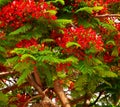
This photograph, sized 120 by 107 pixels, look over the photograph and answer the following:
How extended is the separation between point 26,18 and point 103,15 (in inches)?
65.0

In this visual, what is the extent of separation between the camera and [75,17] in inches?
319

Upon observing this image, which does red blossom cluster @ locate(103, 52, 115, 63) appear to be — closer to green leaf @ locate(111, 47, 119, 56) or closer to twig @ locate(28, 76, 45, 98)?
green leaf @ locate(111, 47, 119, 56)

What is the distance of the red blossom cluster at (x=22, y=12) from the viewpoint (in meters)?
7.23

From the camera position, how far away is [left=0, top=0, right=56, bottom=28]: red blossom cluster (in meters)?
7.23

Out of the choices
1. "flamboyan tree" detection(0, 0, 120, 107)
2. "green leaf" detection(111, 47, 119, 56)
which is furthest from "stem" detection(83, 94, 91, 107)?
"green leaf" detection(111, 47, 119, 56)

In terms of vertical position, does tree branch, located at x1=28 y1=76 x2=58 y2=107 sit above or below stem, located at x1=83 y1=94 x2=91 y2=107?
above

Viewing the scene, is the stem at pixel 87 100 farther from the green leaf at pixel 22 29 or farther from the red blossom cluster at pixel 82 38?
the green leaf at pixel 22 29

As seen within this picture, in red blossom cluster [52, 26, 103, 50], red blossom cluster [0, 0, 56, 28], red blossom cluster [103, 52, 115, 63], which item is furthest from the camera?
red blossom cluster [103, 52, 115, 63]

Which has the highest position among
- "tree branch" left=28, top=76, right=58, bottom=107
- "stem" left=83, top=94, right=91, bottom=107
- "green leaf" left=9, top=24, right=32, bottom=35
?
"green leaf" left=9, top=24, right=32, bottom=35

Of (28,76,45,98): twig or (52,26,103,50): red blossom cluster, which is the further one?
(28,76,45,98): twig

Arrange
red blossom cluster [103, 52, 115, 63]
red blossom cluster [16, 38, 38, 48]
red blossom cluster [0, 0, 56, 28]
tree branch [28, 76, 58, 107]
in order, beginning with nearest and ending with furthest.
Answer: red blossom cluster [16, 38, 38, 48]
red blossom cluster [0, 0, 56, 28]
red blossom cluster [103, 52, 115, 63]
tree branch [28, 76, 58, 107]

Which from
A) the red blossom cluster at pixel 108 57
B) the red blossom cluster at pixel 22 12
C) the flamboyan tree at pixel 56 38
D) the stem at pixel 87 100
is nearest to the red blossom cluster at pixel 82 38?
the flamboyan tree at pixel 56 38

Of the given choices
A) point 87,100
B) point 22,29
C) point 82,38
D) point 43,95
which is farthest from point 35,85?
point 82,38

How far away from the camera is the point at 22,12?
24.0 ft
